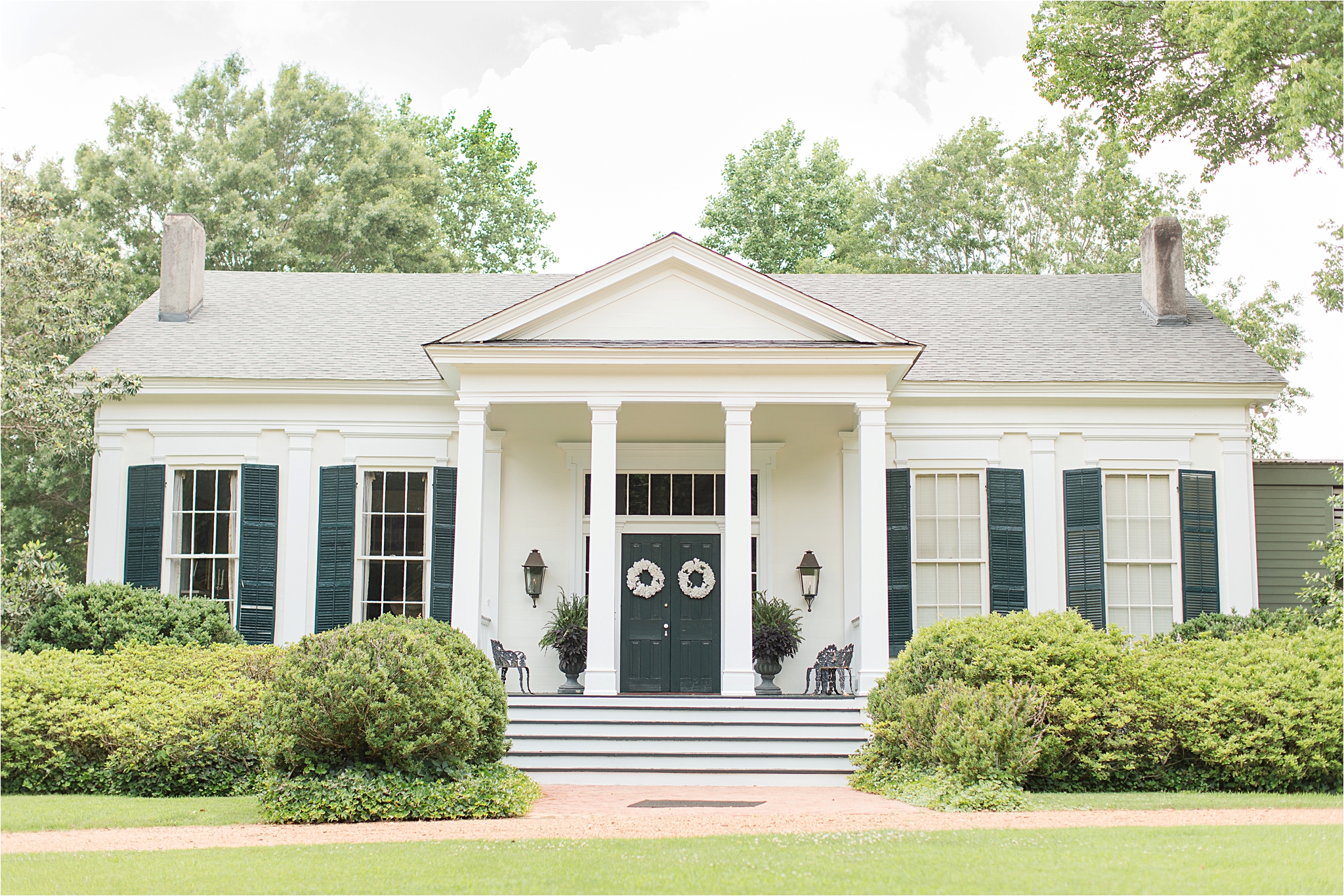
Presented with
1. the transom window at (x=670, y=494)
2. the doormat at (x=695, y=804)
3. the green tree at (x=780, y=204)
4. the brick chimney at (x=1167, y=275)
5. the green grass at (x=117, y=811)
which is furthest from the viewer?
the green tree at (x=780, y=204)

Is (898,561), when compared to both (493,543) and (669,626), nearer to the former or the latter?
(669,626)

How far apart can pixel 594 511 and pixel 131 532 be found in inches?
261

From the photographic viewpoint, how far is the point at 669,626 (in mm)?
15805

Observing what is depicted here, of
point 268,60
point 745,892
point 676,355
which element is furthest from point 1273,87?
point 268,60

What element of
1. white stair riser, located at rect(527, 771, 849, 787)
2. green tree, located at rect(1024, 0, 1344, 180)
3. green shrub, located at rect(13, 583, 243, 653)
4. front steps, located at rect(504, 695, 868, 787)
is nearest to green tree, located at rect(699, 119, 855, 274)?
green tree, located at rect(1024, 0, 1344, 180)

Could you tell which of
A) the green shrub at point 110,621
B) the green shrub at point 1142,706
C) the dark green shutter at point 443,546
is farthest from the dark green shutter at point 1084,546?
the green shrub at point 110,621

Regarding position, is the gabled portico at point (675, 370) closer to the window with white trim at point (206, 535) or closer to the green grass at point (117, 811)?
the window with white trim at point (206, 535)

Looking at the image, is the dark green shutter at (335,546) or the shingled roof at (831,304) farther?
the shingled roof at (831,304)

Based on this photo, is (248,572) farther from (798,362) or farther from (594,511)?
(798,362)

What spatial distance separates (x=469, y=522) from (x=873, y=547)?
196 inches

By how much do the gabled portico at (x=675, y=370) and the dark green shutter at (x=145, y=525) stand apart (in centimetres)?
458

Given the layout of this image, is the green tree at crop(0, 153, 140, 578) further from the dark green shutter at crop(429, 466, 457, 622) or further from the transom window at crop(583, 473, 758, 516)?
the transom window at crop(583, 473, 758, 516)

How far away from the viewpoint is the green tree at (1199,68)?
1308 cm

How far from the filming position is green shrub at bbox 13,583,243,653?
13.5 meters
